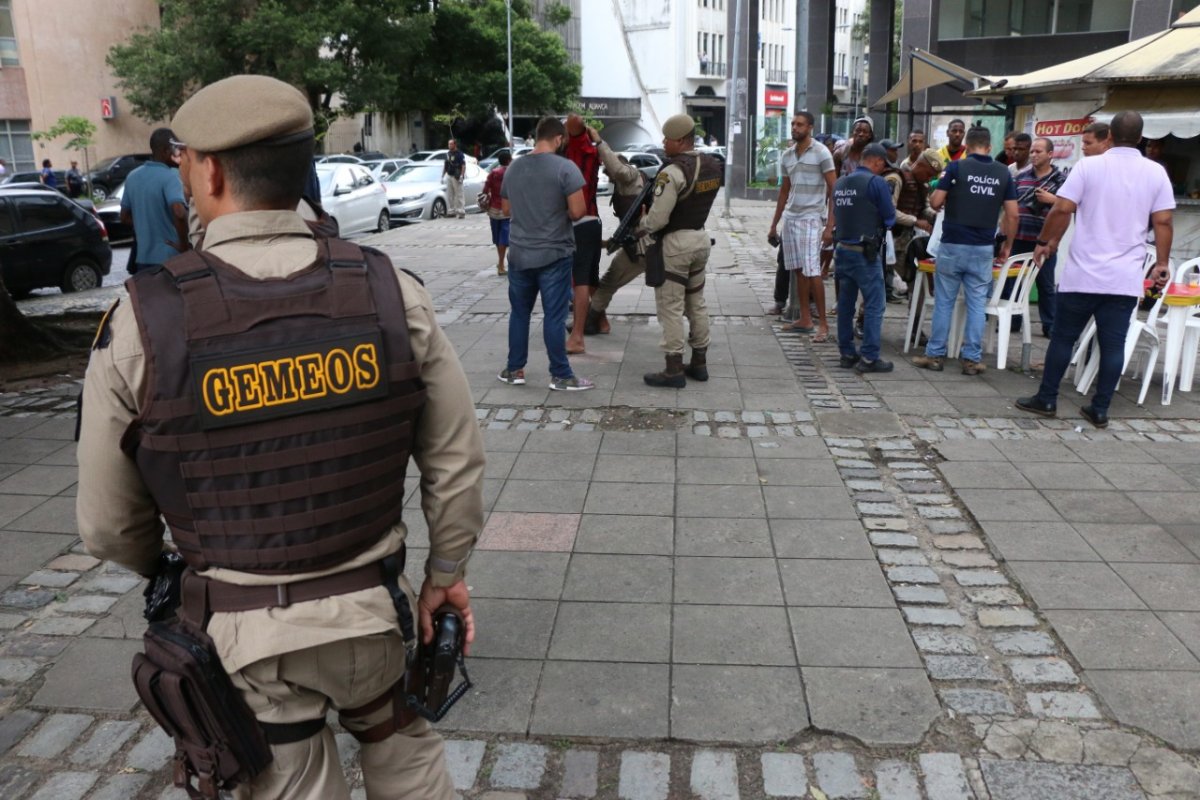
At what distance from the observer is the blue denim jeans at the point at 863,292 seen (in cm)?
762

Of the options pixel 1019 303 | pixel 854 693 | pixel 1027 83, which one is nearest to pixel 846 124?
pixel 1027 83

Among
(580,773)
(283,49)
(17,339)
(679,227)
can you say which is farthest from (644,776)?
(283,49)

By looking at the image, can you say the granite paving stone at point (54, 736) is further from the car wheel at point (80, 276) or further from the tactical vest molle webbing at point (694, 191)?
the car wheel at point (80, 276)

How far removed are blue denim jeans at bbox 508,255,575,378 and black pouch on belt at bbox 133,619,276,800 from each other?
5.12 m

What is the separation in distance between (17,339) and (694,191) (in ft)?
18.7

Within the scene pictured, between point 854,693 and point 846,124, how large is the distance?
28.9 meters

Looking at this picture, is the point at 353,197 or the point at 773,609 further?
the point at 353,197

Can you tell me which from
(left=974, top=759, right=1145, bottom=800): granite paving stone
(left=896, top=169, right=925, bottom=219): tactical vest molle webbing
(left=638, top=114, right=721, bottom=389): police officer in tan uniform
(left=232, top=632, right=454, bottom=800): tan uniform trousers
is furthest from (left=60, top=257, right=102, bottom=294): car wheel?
(left=974, top=759, right=1145, bottom=800): granite paving stone

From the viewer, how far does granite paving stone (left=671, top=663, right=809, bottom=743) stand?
10.6 ft

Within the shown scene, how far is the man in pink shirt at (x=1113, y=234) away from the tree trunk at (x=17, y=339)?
785 cm

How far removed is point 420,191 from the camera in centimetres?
2214

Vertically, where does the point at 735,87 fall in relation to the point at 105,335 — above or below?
above

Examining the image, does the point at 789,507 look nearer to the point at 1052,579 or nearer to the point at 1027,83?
the point at 1052,579

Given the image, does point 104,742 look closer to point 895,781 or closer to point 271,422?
point 271,422
